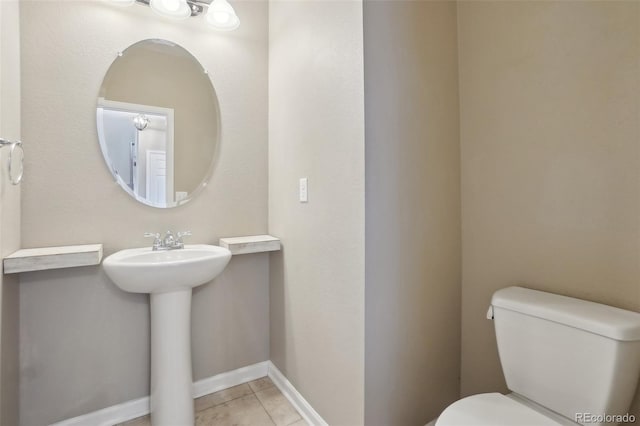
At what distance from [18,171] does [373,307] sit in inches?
57.9

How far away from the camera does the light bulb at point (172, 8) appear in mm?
1524

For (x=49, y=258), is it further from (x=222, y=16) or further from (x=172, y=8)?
(x=222, y=16)

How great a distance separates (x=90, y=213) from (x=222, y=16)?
4.14 ft

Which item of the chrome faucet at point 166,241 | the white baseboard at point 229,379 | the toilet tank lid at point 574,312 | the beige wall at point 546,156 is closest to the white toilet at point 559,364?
the toilet tank lid at point 574,312

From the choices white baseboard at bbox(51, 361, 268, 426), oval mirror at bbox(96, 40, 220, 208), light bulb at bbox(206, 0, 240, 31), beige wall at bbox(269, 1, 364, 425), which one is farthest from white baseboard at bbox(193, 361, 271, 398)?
light bulb at bbox(206, 0, 240, 31)

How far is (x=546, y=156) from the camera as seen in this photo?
1204 mm

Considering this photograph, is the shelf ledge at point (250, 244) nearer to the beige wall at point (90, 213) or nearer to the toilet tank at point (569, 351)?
the beige wall at point (90, 213)

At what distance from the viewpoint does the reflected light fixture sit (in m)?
1.53

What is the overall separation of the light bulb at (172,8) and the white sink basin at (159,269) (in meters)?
1.26

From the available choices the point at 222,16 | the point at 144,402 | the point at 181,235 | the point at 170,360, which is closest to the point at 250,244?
the point at 181,235

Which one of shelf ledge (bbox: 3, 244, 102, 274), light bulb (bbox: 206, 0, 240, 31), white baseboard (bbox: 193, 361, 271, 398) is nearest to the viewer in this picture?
shelf ledge (bbox: 3, 244, 102, 274)

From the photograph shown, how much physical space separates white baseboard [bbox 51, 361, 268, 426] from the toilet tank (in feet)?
4.75

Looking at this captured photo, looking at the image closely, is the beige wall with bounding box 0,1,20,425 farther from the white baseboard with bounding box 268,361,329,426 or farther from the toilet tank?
the toilet tank

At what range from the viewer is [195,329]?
1731 millimetres
